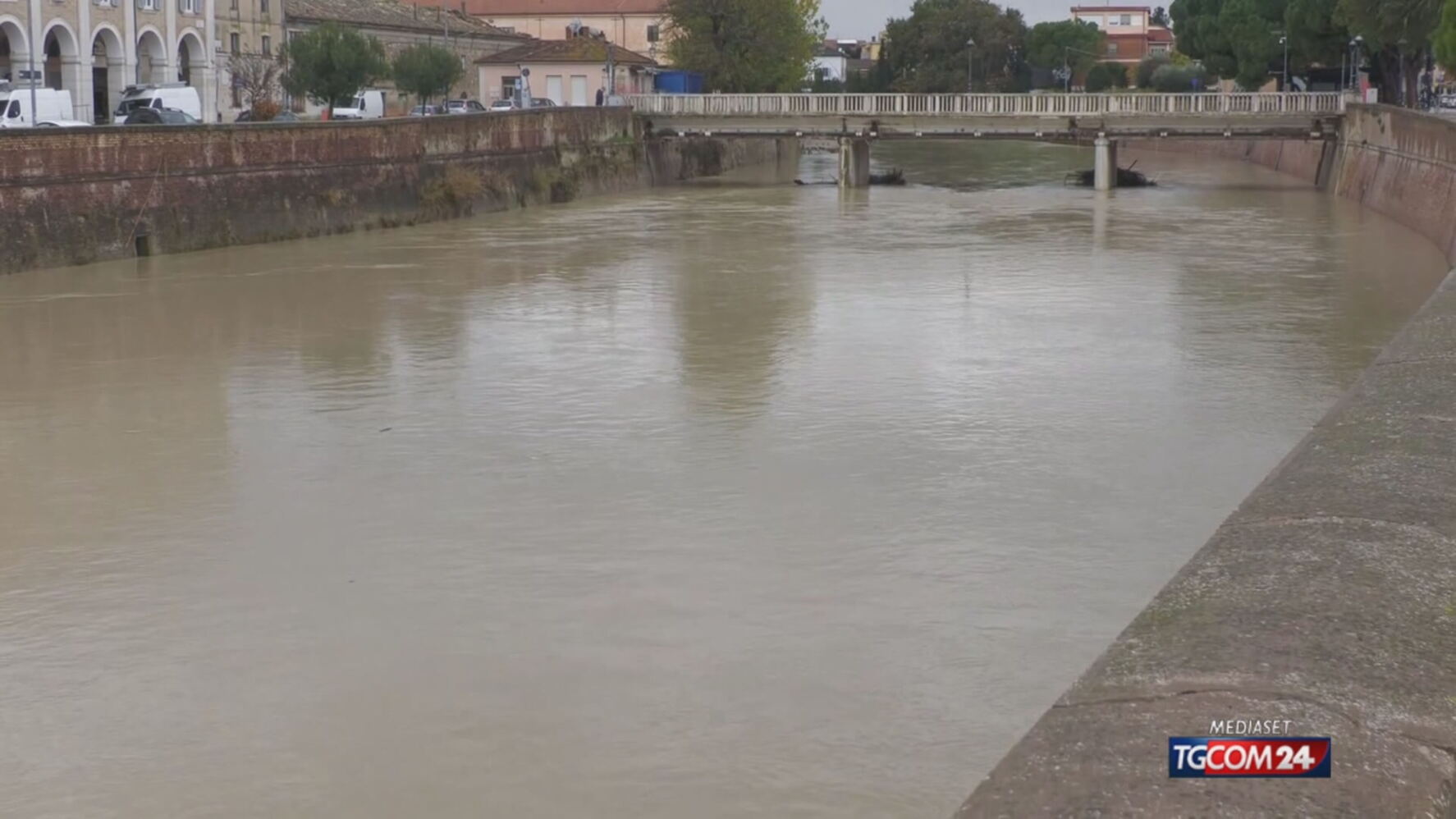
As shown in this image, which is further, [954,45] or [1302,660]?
[954,45]

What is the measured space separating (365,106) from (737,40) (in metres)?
15.3

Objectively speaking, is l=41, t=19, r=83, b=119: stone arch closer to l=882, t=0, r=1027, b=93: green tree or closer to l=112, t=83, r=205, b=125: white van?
l=112, t=83, r=205, b=125: white van

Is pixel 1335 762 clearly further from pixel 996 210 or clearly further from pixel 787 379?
pixel 996 210

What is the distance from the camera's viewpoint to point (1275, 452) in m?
13.6

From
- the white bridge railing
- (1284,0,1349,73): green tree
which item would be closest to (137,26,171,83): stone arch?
the white bridge railing

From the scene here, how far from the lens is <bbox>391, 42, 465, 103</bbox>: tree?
189 ft

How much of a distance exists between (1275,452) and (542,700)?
23.8 ft

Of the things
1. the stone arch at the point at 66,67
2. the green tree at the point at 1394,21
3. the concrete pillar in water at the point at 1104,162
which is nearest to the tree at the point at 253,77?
the stone arch at the point at 66,67

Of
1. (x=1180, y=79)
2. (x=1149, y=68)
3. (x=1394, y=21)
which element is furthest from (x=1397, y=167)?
(x=1149, y=68)

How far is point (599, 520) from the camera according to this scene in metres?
11.6

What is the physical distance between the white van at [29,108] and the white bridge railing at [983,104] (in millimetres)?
17799

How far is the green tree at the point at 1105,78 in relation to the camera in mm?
102875

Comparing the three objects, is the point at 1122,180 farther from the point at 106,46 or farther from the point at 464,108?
the point at 106,46

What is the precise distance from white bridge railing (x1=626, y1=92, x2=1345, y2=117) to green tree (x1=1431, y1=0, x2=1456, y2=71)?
657 inches
